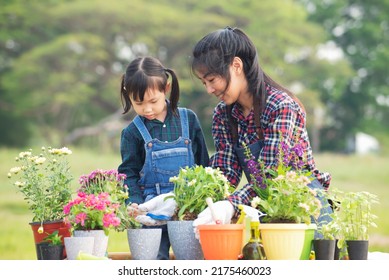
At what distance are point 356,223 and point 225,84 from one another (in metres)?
0.58

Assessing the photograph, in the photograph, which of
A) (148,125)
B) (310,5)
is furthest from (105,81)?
(148,125)

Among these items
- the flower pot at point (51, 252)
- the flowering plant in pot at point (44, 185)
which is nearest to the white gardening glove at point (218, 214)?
the flower pot at point (51, 252)

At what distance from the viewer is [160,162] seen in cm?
250

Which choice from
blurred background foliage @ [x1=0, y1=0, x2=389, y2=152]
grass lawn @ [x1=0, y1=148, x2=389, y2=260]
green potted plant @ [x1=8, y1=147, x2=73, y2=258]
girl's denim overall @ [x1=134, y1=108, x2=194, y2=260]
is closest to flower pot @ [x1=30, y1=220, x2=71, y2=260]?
green potted plant @ [x1=8, y1=147, x2=73, y2=258]

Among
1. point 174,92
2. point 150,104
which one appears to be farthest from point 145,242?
point 174,92

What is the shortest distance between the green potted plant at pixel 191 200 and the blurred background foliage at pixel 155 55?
18.4 meters

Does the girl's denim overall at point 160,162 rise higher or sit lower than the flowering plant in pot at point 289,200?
higher

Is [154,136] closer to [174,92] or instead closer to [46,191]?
[174,92]

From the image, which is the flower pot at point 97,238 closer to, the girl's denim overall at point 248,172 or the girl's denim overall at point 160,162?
the girl's denim overall at point 160,162

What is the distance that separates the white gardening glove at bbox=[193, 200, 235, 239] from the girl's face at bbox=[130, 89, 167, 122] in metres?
0.51

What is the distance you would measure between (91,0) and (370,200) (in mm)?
20525

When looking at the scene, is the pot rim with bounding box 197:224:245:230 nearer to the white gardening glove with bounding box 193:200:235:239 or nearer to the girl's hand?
the white gardening glove with bounding box 193:200:235:239

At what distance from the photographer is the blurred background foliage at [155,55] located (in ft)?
69.1
